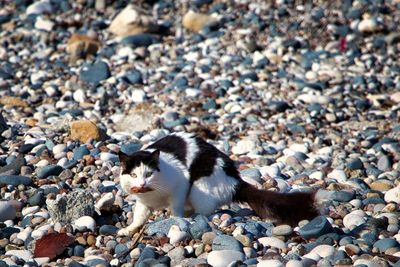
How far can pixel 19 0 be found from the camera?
481 inches

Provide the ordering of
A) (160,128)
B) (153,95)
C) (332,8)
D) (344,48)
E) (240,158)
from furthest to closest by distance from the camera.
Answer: (332,8) < (344,48) < (153,95) < (160,128) < (240,158)

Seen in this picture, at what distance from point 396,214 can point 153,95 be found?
426cm

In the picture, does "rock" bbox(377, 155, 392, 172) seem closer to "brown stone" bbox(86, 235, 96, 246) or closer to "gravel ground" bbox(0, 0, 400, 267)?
"gravel ground" bbox(0, 0, 400, 267)

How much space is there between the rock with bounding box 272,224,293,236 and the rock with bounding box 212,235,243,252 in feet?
1.19

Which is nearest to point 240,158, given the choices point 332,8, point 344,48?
point 344,48

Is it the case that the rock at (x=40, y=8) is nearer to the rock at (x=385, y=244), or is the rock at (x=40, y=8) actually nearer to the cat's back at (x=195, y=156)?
the cat's back at (x=195, y=156)

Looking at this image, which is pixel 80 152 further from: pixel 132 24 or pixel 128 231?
pixel 132 24

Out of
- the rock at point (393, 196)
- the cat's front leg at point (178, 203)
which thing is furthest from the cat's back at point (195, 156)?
the rock at point (393, 196)

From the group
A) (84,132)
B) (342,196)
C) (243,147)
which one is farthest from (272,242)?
(84,132)

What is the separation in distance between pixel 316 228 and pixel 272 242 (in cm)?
30

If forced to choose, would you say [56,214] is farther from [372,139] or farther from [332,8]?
[332,8]

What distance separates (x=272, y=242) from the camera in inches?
198

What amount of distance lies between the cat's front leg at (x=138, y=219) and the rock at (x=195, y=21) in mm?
6356

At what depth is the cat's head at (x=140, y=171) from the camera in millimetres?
5141
